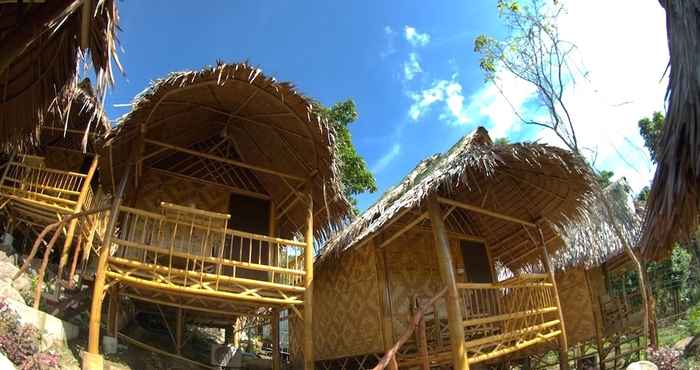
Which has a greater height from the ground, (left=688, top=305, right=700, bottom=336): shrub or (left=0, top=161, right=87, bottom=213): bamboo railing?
(left=0, top=161, right=87, bottom=213): bamboo railing

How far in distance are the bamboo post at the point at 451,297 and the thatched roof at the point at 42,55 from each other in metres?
4.55

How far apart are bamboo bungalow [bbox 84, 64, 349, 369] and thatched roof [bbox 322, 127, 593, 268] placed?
116cm

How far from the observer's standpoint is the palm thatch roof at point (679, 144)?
2.98m

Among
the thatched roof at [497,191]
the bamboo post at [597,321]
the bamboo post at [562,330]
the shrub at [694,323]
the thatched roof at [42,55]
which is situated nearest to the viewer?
the thatched roof at [42,55]

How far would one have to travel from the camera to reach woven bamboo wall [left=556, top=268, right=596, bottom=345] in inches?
459

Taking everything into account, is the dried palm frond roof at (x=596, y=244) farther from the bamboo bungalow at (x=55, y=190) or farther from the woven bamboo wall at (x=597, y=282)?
the bamboo bungalow at (x=55, y=190)

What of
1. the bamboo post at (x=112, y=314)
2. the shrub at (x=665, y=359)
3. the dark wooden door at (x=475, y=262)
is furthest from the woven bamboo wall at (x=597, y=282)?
the bamboo post at (x=112, y=314)

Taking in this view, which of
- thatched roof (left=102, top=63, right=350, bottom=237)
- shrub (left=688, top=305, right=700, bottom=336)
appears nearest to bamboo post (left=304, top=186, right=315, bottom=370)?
thatched roof (left=102, top=63, right=350, bottom=237)

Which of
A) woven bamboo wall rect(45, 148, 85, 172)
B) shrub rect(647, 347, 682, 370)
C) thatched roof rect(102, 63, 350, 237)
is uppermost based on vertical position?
woven bamboo wall rect(45, 148, 85, 172)

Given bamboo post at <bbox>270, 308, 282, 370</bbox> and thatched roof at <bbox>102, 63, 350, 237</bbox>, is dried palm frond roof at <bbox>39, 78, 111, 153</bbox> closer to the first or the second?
thatched roof at <bbox>102, 63, 350, 237</bbox>

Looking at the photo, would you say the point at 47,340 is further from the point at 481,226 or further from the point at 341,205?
the point at 481,226

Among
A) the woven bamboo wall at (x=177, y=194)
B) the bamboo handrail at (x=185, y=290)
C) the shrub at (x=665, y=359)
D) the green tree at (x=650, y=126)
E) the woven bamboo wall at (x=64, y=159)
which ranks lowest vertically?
the shrub at (x=665, y=359)

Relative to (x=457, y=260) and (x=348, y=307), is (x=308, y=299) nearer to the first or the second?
(x=348, y=307)

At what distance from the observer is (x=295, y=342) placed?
31.1ft
